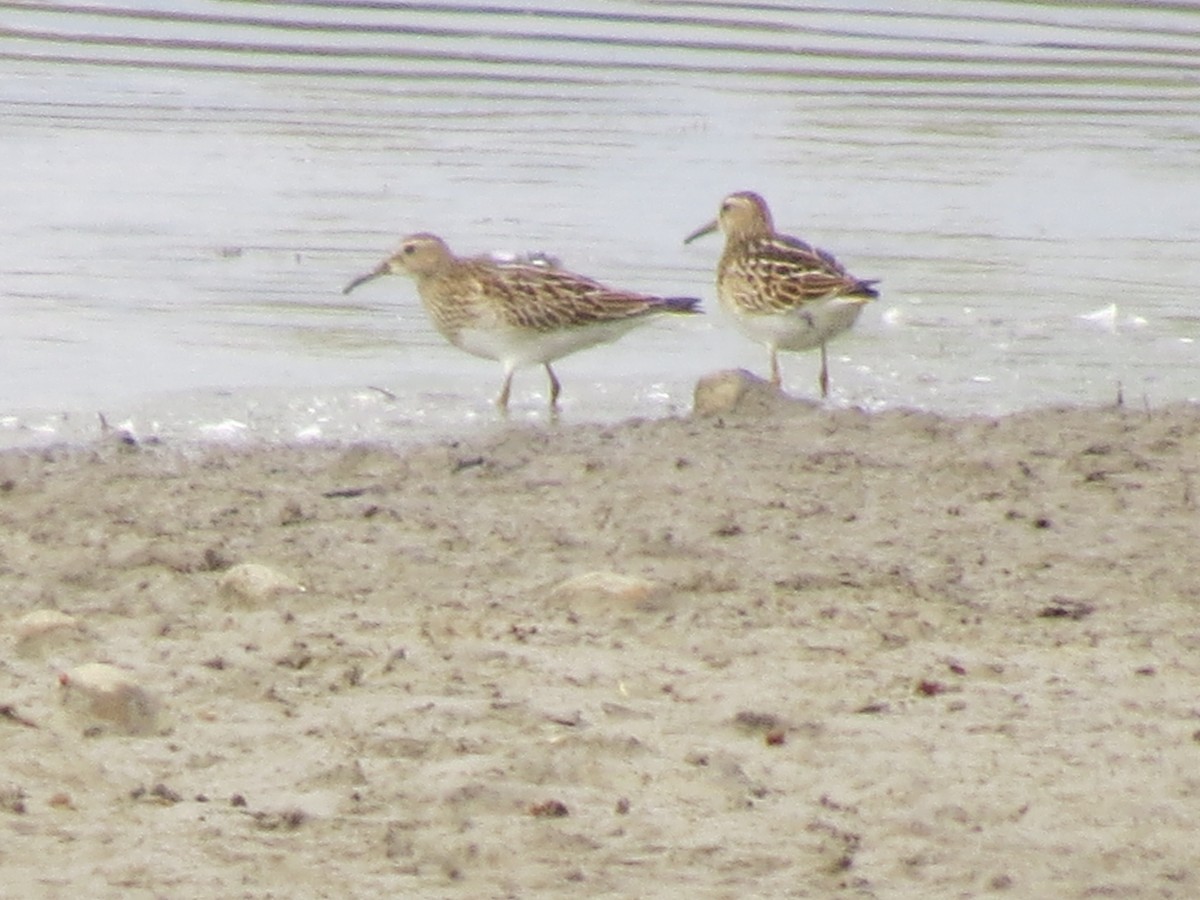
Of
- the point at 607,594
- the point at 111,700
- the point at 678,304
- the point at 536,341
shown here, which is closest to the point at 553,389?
the point at 536,341

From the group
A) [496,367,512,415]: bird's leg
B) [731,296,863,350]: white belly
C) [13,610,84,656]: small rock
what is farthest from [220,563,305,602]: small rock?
[731,296,863,350]: white belly

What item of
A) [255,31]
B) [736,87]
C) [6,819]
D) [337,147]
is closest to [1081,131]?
[736,87]

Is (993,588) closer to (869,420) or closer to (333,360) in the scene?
(869,420)

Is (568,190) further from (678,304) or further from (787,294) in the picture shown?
(787,294)

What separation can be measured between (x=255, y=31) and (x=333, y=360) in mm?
9550

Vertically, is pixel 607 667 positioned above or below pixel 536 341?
above

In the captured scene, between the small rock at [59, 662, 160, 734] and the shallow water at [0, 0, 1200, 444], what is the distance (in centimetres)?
343

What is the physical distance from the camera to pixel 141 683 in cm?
558

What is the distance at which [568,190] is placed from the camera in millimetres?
13547

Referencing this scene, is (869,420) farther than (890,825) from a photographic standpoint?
Yes

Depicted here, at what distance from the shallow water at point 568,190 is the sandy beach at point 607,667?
1.46 metres

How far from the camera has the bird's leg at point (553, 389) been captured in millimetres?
9820

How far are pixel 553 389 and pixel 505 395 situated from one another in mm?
262

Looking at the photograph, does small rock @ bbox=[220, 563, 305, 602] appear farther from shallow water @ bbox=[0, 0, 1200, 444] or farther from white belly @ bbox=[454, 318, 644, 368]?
white belly @ bbox=[454, 318, 644, 368]
